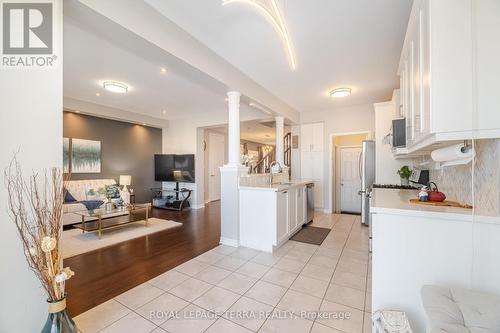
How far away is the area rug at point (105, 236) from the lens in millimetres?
3336

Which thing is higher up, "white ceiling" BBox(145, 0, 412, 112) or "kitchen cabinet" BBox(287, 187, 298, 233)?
"white ceiling" BBox(145, 0, 412, 112)

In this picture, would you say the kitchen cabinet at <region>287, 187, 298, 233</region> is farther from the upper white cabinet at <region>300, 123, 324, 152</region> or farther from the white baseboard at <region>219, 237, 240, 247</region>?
the upper white cabinet at <region>300, 123, 324, 152</region>

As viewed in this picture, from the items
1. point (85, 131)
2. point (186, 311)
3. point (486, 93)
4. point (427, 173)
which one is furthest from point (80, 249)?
point (427, 173)

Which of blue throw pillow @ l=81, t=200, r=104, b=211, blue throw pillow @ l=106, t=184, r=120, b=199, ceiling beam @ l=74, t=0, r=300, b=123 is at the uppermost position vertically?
ceiling beam @ l=74, t=0, r=300, b=123

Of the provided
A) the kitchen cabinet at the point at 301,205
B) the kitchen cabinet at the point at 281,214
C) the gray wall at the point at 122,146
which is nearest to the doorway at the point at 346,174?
the kitchen cabinet at the point at 301,205

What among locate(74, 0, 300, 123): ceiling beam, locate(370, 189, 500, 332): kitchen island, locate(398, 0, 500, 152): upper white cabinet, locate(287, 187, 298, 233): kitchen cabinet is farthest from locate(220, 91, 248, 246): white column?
locate(398, 0, 500, 152): upper white cabinet

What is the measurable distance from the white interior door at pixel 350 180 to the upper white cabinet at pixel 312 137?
30.8 inches

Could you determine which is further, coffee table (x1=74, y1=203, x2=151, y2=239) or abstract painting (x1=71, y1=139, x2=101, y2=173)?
abstract painting (x1=71, y1=139, x2=101, y2=173)

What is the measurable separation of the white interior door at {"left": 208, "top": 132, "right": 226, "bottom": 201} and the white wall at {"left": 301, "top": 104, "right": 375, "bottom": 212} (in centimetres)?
345

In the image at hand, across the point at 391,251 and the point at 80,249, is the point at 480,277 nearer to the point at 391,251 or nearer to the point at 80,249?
the point at 391,251

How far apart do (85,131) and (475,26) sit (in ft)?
22.5

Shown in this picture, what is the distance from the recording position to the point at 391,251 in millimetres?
1481

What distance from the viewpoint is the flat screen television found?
658cm

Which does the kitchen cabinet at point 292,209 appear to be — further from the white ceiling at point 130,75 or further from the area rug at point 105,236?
the area rug at point 105,236
